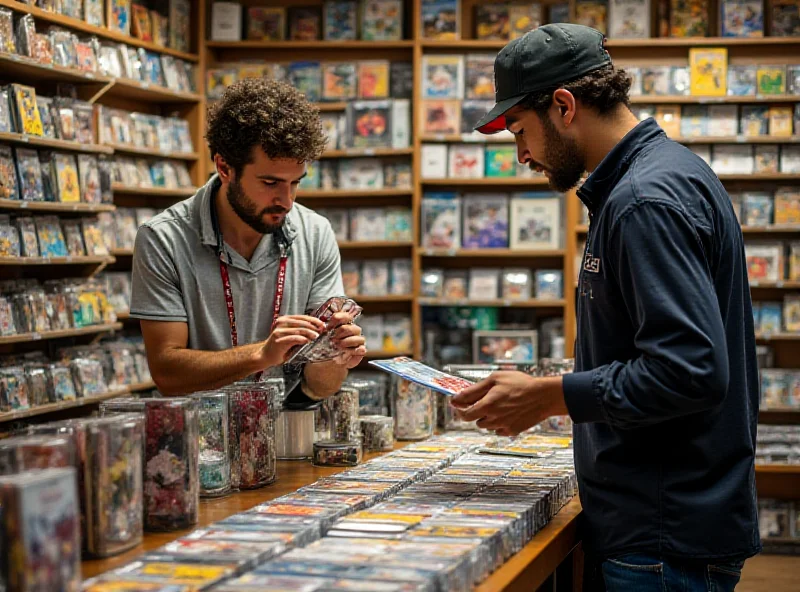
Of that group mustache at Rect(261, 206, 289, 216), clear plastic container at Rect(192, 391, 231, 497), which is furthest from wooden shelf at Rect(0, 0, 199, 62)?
clear plastic container at Rect(192, 391, 231, 497)

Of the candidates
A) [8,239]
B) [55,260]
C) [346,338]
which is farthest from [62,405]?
[346,338]

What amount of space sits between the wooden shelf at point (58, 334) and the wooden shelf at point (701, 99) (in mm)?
3525

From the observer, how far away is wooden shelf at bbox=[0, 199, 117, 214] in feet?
15.1

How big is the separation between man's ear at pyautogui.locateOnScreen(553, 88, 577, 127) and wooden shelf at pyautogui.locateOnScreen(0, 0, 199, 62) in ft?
11.2

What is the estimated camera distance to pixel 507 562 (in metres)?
1.84

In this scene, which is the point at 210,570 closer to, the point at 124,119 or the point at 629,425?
the point at 629,425

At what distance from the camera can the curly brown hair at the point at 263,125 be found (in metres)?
2.83

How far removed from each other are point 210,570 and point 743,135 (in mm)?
5658

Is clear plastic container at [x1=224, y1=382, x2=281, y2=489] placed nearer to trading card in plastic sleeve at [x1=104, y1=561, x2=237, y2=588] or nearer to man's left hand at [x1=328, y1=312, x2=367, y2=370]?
man's left hand at [x1=328, y1=312, x2=367, y2=370]

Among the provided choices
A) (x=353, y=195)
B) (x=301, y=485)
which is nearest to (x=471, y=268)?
(x=353, y=195)

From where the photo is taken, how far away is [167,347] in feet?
9.37

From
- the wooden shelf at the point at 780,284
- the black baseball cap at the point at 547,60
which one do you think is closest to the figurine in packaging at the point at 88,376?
the black baseball cap at the point at 547,60

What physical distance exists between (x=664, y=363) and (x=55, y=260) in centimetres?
386

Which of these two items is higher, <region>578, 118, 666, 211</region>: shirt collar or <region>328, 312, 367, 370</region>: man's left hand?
<region>578, 118, 666, 211</region>: shirt collar
